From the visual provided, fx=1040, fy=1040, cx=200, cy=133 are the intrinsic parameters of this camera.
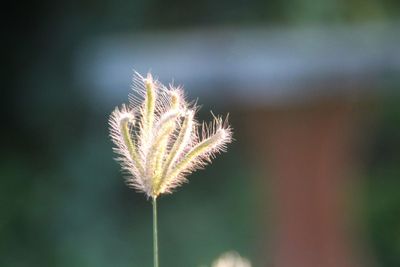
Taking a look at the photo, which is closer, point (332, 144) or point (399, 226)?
point (332, 144)

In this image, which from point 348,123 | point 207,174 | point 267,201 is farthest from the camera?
point 207,174

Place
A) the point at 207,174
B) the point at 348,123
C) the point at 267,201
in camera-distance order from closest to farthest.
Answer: the point at 348,123 < the point at 267,201 < the point at 207,174

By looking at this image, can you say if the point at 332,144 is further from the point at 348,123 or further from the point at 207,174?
the point at 207,174

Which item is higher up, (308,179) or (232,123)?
(232,123)

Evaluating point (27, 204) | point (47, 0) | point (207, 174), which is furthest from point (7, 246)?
point (47, 0)

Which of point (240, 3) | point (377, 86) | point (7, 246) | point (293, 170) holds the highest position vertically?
point (240, 3)

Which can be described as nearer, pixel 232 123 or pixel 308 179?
pixel 308 179
